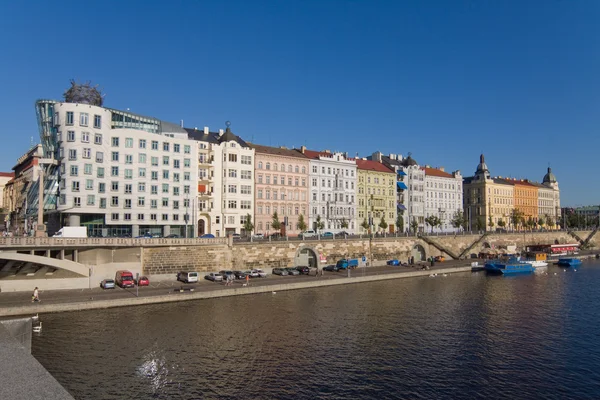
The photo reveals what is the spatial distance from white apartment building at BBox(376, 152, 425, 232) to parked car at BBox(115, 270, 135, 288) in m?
74.5

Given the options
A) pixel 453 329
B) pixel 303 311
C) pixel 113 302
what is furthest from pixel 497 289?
pixel 113 302

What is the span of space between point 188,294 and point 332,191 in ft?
177

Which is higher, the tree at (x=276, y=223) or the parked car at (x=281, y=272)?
the tree at (x=276, y=223)

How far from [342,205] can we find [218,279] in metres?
45.9

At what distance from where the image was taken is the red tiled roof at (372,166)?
107500 mm

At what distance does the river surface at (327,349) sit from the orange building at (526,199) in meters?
110

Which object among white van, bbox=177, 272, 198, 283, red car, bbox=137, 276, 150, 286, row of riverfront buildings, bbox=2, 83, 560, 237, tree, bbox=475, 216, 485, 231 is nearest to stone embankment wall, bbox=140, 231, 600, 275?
white van, bbox=177, 272, 198, 283

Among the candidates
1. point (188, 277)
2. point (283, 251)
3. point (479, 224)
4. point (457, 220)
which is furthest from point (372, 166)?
point (188, 277)

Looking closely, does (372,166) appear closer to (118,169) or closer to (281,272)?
(281,272)

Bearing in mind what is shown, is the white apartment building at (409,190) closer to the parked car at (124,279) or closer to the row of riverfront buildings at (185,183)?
the row of riverfront buildings at (185,183)

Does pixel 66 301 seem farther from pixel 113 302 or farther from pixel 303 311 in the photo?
pixel 303 311

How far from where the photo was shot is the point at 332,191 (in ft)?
324

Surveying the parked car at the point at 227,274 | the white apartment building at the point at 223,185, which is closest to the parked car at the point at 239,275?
the parked car at the point at 227,274

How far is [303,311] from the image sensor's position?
152 ft
